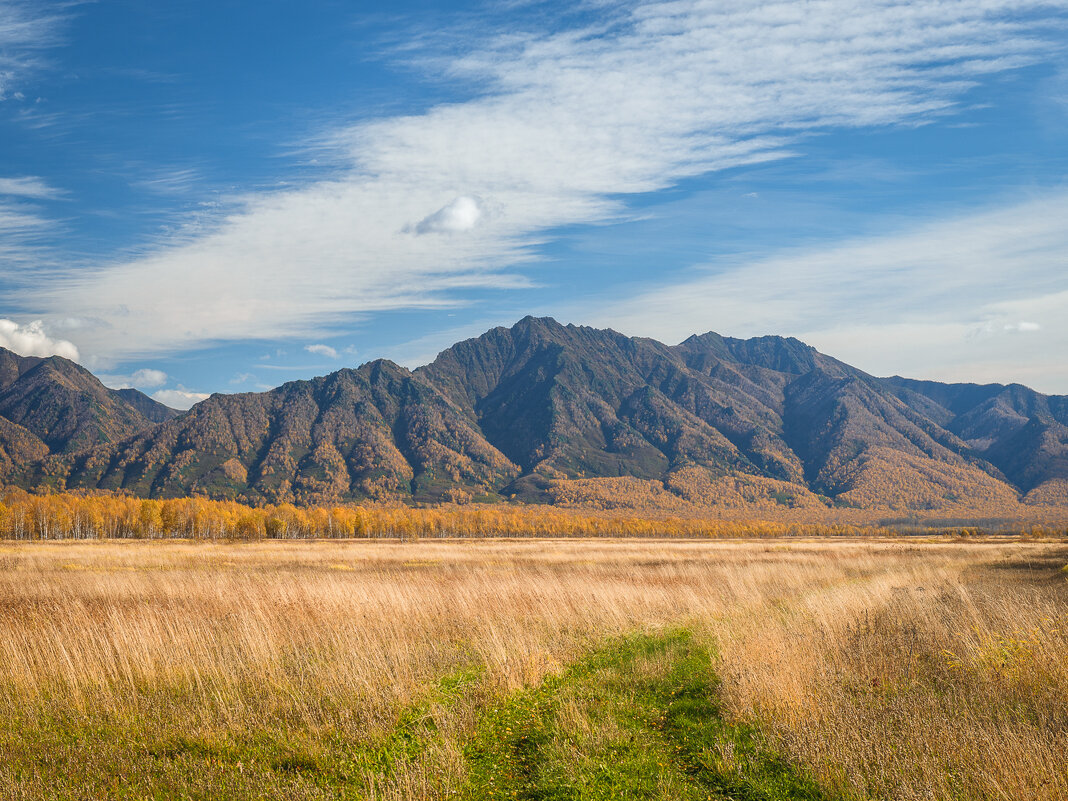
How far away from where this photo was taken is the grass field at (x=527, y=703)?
7.21m

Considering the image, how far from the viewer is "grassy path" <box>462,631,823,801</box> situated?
729 centimetres

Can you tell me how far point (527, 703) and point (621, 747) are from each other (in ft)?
6.70

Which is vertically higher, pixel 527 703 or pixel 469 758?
pixel 469 758

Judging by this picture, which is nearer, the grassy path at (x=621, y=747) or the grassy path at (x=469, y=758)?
the grassy path at (x=469, y=758)

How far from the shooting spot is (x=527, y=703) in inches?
393

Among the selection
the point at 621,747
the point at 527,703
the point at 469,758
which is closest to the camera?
the point at 469,758

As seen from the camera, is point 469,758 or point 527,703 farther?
point 527,703

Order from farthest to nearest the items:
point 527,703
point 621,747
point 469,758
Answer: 1. point 527,703
2. point 621,747
3. point 469,758

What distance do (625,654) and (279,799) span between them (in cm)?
863

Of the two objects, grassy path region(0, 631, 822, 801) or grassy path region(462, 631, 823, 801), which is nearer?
grassy path region(0, 631, 822, 801)

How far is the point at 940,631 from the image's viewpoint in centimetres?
1354

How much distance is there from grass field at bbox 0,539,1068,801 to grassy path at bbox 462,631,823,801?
0.14 feet

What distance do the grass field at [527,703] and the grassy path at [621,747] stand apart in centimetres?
4

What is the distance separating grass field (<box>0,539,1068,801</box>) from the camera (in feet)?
23.7
